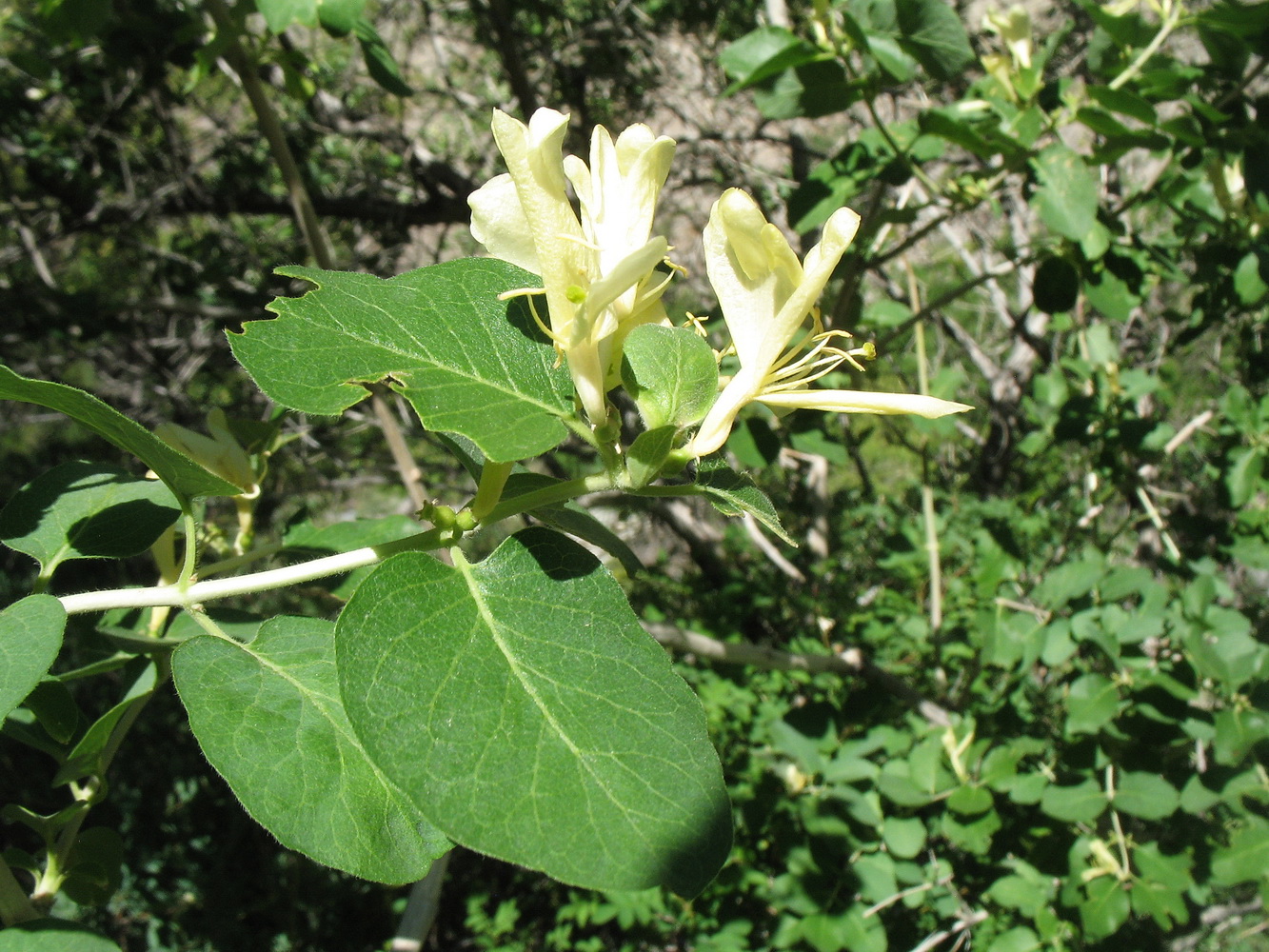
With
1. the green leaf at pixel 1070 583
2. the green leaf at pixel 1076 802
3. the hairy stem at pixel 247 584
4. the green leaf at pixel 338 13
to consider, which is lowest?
the green leaf at pixel 1076 802

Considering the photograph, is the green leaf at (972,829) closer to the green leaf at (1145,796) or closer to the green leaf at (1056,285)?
the green leaf at (1145,796)

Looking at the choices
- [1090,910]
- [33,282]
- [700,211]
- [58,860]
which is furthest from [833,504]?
[33,282]

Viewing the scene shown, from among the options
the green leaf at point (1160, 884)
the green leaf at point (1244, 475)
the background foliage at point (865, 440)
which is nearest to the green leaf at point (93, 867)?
the background foliage at point (865, 440)

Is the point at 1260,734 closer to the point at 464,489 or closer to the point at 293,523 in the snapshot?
the point at 293,523

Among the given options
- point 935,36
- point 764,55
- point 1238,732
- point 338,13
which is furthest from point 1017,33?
point 1238,732

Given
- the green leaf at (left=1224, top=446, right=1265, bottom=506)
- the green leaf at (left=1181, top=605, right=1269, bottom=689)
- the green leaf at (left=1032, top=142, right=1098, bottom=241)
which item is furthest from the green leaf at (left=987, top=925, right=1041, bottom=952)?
the green leaf at (left=1032, top=142, right=1098, bottom=241)
